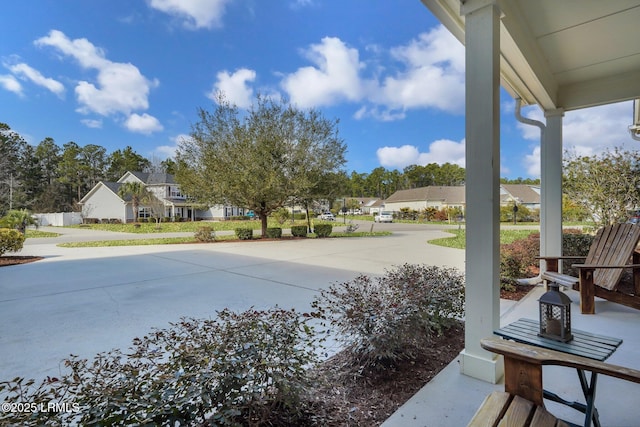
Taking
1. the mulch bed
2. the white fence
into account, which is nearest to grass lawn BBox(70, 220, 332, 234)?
the white fence

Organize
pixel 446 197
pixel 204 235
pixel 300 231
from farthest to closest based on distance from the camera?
pixel 446 197, pixel 300 231, pixel 204 235

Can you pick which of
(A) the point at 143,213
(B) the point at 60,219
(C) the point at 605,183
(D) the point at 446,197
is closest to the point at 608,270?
(C) the point at 605,183

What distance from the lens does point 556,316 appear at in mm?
1608

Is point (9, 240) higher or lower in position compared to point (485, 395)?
higher

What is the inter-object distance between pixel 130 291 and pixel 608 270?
6.86m

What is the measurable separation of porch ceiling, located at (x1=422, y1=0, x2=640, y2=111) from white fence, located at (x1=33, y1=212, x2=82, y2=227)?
3556 cm

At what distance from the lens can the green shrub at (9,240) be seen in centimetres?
814

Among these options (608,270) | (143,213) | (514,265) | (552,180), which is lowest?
(514,265)

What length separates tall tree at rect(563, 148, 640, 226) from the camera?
7258 millimetres

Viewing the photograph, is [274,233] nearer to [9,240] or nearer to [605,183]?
[9,240]

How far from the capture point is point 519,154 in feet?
28.4

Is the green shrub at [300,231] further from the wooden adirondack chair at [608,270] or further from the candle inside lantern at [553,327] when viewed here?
the candle inside lantern at [553,327]

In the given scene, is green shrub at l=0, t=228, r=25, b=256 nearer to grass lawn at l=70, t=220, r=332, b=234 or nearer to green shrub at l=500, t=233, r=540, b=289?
grass lawn at l=70, t=220, r=332, b=234

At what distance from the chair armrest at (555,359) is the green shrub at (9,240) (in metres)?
11.5
